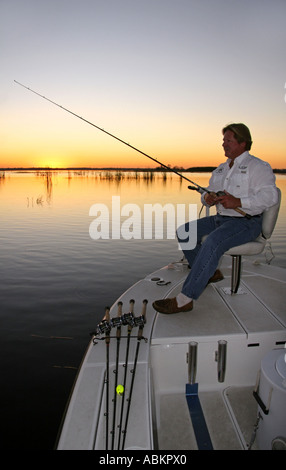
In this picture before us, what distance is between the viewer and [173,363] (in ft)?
8.30

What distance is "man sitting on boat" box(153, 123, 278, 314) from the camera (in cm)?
291

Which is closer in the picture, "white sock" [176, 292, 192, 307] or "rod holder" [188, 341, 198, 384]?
"rod holder" [188, 341, 198, 384]

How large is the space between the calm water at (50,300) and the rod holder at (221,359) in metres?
1.74

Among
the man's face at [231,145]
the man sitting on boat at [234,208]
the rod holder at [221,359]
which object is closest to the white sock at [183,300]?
the man sitting on boat at [234,208]

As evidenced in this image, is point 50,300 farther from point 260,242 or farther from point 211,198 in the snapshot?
point 260,242

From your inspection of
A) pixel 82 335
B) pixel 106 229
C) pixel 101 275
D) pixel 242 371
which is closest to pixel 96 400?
pixel 242 371

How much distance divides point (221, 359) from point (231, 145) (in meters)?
2.11

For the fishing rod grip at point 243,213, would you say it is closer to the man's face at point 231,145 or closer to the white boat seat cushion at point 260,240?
the white boat seat cushion at point 260,240

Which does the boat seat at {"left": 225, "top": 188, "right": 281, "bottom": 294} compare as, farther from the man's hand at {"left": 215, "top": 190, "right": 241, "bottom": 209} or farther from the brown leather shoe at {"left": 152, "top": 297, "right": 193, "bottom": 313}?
the brown leather shoe at {"left": 152, "top": 297, "right": 193, "bottom": 313}

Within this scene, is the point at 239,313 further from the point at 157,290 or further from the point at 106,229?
the point at 106,229

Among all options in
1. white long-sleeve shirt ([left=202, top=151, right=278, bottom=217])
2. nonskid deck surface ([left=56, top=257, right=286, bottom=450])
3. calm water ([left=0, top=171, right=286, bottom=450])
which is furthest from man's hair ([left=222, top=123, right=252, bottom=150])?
calm water ([left=0, top=171, right=286, bottom=450])

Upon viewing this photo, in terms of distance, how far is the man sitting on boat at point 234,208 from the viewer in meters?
2.91

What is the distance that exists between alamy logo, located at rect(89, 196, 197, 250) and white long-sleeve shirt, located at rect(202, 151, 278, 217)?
4.09 meters

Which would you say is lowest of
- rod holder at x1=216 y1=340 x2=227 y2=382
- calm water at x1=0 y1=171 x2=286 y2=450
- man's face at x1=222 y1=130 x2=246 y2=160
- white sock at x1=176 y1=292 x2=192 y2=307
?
calm water at x1=0 y1=171 x2=286 y2=450
